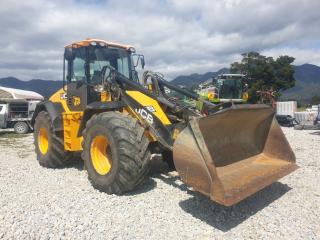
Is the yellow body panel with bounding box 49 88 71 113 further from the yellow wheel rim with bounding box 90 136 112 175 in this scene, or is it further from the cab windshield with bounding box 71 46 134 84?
the yellow wheel rim with bounding box 90 136 112 175

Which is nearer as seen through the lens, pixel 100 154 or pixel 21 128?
pixel 100 154

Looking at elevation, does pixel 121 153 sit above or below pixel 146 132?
below

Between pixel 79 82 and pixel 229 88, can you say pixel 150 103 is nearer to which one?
pixel 79 82

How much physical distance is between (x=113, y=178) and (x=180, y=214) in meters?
1.23

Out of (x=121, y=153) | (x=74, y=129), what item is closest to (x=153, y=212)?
(x=121, y=153)

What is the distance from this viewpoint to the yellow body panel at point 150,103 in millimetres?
5992

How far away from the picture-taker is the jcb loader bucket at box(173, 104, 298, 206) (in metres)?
4.41

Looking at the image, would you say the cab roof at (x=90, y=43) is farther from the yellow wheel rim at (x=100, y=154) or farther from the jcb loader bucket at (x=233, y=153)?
the jcb loader bucket at (x=233, y=153)

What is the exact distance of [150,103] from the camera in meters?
6.22

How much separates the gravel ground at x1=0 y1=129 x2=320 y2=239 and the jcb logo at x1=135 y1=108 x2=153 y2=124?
1.13 m

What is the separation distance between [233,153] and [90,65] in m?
3.30

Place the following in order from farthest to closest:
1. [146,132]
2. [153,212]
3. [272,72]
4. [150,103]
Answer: [272,72], [150,103], [146,132], [153,212]

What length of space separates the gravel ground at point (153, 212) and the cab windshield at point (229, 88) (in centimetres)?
1817

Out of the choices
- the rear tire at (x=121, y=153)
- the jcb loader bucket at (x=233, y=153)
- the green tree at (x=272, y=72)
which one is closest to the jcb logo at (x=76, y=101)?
the rear tire at (x=121, y=153)
